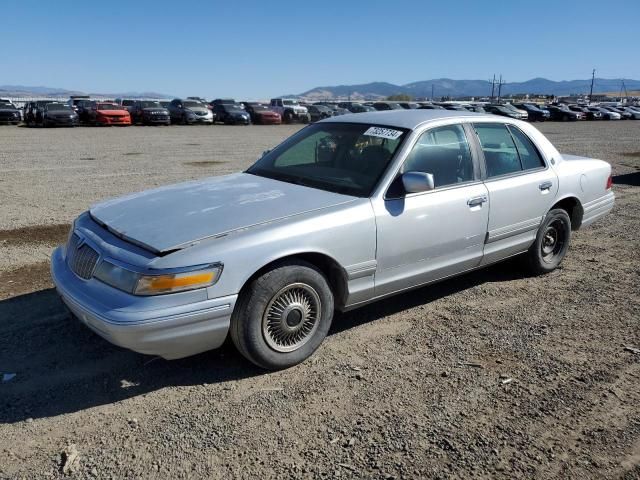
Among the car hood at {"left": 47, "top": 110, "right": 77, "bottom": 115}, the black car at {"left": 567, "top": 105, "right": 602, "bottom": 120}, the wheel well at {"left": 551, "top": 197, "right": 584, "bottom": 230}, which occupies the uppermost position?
the car hood at {"left": 47, "top": 110, "right": 77, "bottom": 115}

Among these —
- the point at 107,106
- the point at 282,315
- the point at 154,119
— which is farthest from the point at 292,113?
the point at 282,315

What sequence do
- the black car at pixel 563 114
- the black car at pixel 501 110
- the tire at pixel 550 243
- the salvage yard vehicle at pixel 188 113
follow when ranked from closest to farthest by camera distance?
the tire at pixel 550 243 < the salvage yard vehicle at pixel 188 113 < the black car at pixel 501 110 < the black car at pixel 563 114

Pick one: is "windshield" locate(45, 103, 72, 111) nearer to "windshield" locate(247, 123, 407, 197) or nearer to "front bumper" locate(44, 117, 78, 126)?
"front bumper" locate(44, 117, 78, 126)

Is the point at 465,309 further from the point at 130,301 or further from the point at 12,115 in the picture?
the point at 12,115

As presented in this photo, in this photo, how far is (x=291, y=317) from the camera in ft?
11.5

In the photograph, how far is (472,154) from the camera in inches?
178

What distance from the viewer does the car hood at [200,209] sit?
327cm

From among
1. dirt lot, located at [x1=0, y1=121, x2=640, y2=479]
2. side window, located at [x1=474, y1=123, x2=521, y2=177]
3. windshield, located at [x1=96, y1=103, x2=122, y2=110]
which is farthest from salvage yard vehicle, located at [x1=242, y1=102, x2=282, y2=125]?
side window, located at [x1=474, y1=123, x2=521, y2=177]

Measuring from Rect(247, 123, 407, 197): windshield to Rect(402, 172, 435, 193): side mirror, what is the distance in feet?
0.77

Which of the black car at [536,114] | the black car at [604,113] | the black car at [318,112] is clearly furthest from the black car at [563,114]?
the black car at [318,112]

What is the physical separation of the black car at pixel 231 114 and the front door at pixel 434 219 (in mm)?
31637

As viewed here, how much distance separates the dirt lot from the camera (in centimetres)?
272

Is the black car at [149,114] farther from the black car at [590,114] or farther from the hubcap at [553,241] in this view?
the black car at [590,114]

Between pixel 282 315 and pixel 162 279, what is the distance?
0.81 m
